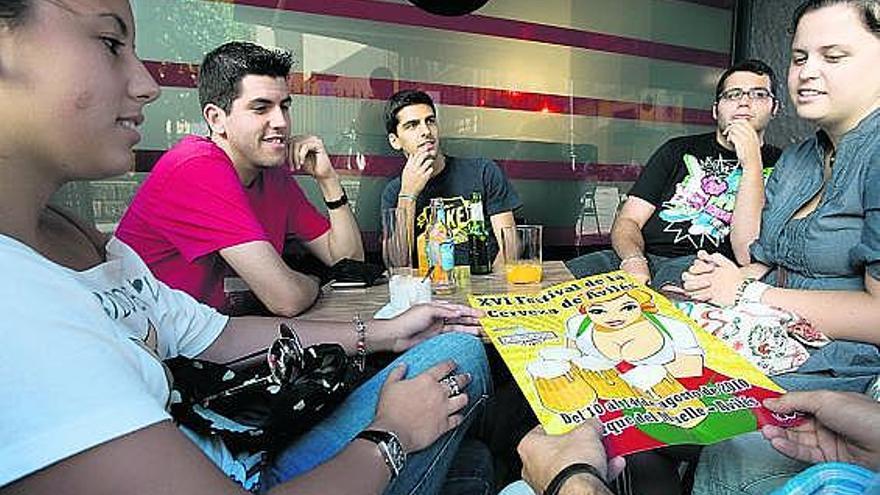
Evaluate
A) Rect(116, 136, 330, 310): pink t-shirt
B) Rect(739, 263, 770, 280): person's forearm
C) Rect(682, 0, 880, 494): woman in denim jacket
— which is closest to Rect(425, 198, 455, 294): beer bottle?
Rect(116, 136, 330, 310): pink t-shirt

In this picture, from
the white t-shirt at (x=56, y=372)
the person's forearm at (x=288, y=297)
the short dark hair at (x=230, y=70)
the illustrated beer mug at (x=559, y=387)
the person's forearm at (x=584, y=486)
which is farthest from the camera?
the short dark hair at (x=230, y=70)

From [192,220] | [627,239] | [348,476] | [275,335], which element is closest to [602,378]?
[348,476]

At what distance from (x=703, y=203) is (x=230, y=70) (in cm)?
166

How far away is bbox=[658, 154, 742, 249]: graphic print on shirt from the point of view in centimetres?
229

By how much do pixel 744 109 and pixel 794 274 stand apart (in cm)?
104

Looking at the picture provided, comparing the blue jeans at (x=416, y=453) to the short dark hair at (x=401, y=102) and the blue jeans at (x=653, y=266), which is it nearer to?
the blue jeans at (x=653, y=266)

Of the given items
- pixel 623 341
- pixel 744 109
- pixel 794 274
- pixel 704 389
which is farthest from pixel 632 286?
pixel 744 109

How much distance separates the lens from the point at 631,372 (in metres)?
0.89

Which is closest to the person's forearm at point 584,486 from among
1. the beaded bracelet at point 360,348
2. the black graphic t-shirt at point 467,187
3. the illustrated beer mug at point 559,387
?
the illustrated beer mug at point 559,387

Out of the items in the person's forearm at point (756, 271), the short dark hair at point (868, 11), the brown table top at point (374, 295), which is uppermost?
the short dark hair at point (868, 11)

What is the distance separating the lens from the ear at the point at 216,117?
184 centimetres

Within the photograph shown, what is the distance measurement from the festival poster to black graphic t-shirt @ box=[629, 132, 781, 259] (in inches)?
51.1

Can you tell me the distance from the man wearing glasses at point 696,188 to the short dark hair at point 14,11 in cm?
185

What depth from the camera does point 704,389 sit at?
2.77 feet
